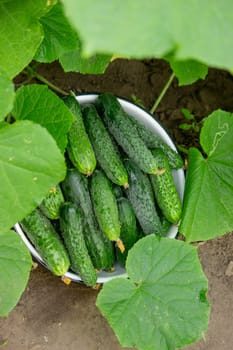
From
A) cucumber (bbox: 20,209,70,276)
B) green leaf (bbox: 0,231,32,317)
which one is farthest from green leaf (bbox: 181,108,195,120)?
green leaf (bbox: 0,231,32,317)

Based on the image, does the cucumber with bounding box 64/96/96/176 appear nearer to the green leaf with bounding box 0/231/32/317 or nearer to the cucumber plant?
the cucumber plant

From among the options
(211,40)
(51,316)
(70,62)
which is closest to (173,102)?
(70,62)

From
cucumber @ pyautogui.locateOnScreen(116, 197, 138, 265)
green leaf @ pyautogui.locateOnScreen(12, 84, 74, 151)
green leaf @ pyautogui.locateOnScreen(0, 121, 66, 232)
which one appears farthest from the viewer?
cucumber @ pyautogui.locateOnScreen(116, 197, 138, 265)

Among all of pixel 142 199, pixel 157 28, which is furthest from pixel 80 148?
pixel 157 28

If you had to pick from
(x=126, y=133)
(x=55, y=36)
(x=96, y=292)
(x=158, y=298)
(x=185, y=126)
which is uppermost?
(x=55, y=36)

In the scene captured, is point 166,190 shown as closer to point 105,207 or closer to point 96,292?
point 105,207
